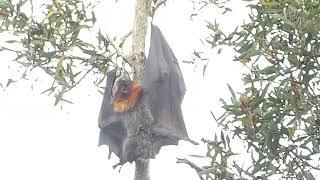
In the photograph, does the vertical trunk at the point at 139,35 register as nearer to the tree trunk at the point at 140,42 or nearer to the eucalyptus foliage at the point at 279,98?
the tree trunk at the point at 140,42

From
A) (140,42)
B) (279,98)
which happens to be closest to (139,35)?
(140,42)

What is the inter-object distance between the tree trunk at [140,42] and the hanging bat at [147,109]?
44mm

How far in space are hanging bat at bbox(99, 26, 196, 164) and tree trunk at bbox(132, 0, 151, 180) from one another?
0.14 ft

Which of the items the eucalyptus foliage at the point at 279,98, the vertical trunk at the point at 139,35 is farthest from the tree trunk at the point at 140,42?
the eucalyptus foliage at the point at 279,98

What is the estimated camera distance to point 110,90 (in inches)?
143

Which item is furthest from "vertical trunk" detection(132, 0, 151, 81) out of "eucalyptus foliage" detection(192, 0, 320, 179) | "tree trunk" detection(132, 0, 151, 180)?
"eucalyptus foliage" detection(192, 0, 320, 179)

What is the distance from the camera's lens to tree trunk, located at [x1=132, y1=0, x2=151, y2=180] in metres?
3.35

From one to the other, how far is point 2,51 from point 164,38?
106 centimetres

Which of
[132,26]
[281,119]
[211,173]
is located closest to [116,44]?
[132,26]

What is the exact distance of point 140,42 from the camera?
342 centimetres

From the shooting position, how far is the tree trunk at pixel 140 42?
3354mm

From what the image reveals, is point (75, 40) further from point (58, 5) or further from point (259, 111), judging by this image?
point (259, 111)

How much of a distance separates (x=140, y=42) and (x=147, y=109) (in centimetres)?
41

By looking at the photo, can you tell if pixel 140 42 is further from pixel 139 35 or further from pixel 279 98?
pixel 279 98
